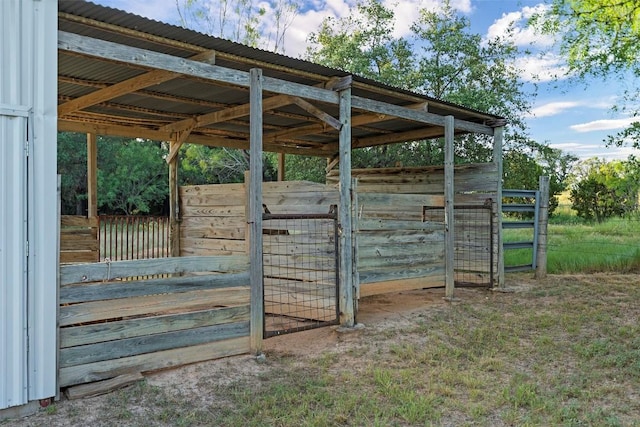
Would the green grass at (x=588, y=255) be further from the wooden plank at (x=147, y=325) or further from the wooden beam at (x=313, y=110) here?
the wooden plank at (x=147, y=325)

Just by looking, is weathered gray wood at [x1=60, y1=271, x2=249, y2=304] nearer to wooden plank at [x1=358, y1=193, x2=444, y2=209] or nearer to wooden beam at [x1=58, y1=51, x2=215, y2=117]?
wooden beam at [x1=58, y1=51, x2=215, y2=117]

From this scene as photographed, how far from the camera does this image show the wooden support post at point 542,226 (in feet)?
30.6

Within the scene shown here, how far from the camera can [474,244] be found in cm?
838

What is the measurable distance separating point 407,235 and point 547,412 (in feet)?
11.6

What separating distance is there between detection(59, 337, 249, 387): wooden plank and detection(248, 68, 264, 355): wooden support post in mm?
144

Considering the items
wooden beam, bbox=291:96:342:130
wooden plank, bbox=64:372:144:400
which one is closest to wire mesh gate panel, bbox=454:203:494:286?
wooden beam, bbox=291:96:342:130

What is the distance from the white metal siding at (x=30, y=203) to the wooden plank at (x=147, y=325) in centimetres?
19

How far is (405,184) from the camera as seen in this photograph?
893 centimetres

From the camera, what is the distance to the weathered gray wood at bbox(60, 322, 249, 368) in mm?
3670

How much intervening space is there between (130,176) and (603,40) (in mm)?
16760

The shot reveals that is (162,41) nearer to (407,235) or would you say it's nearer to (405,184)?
(407,235)

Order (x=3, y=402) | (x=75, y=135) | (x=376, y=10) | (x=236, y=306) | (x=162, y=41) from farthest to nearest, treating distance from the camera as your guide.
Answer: (x=75, y=135)
(x=376, y=10)
(x=236, y=306)
(x=162, y=41)
(x=3, y=402)

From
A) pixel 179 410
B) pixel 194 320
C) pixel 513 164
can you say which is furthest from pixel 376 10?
pixel 179 410

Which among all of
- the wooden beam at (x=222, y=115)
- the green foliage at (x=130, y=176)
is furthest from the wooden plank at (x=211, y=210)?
the green foliage at (x=130, y=176)
